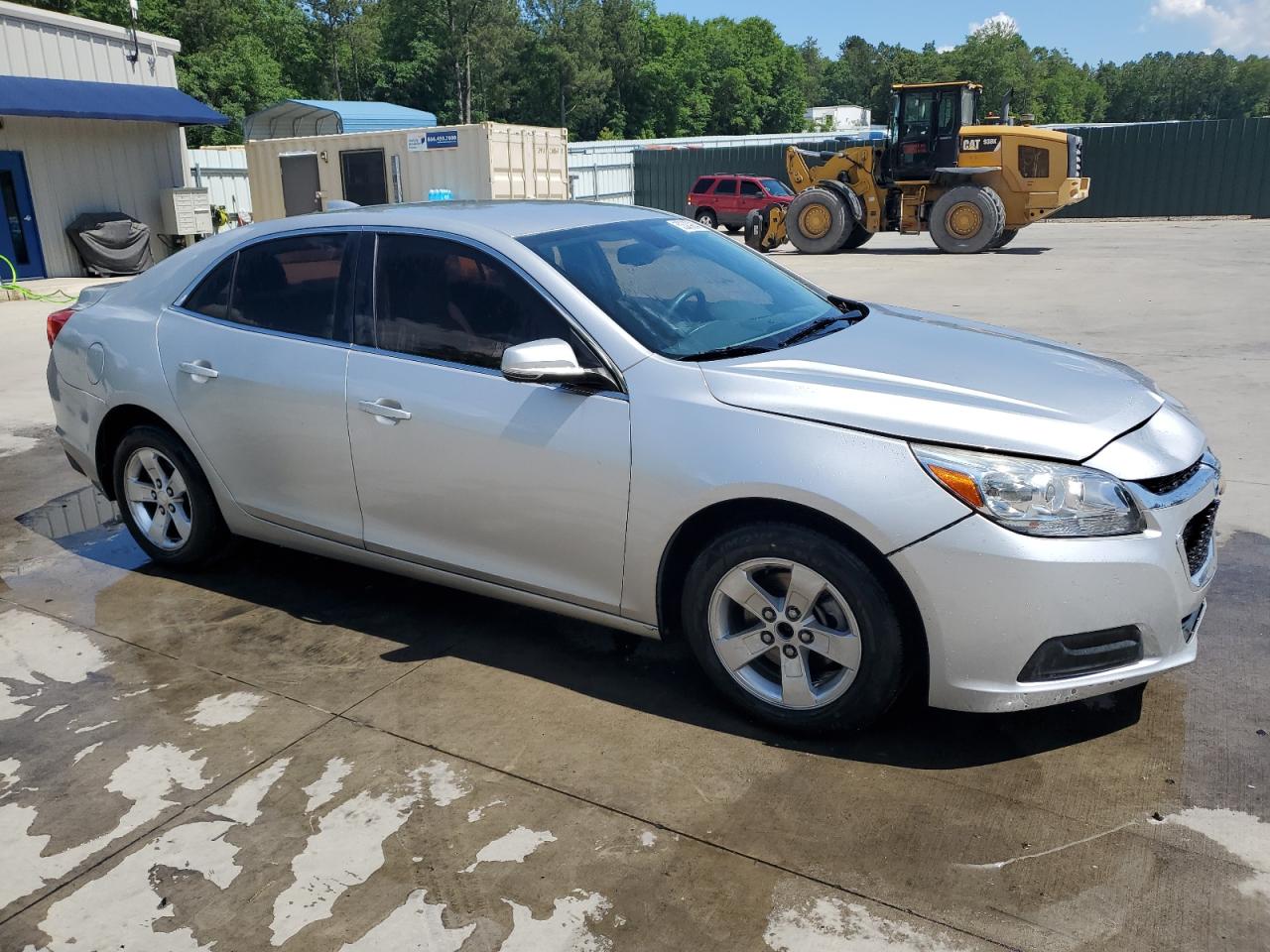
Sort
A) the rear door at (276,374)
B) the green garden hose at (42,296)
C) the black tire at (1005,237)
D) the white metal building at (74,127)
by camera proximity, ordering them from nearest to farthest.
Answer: the rear door at (276,374), the green garden hose at (42,296), the white metal building at (74,127), the black tire at (1005,237)

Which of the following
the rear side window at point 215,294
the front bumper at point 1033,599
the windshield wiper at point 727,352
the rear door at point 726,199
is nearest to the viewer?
the front bumper at point 1033,599

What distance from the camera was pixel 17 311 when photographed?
16031 millimetres

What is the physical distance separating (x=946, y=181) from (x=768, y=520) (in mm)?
20230

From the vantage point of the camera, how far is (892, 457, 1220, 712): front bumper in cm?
287

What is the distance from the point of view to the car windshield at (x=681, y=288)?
11.9 ft

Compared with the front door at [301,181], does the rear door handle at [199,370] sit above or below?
below

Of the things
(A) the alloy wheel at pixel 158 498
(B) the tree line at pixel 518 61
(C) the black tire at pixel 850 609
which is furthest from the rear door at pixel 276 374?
(B) the tree line at pixel 518 61

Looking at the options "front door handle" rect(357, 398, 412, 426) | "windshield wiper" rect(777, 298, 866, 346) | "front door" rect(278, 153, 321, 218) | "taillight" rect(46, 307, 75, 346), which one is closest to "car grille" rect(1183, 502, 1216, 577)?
"windshield wiper" rect(777, 298, 866, 346)

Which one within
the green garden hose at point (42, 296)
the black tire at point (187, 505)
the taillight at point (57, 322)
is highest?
the taillight at point (57, 322)

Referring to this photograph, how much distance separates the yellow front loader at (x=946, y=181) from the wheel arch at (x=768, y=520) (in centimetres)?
1924

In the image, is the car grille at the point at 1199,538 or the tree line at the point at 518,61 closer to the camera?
the car grille at the point at 1199,538

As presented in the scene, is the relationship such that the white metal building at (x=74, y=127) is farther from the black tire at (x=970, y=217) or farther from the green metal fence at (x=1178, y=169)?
the green metal fence at (x=1178, y=169)

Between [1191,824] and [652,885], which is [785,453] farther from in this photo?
[1191,824]

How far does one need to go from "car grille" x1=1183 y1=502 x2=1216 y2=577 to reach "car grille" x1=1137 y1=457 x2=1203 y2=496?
0.36ft
